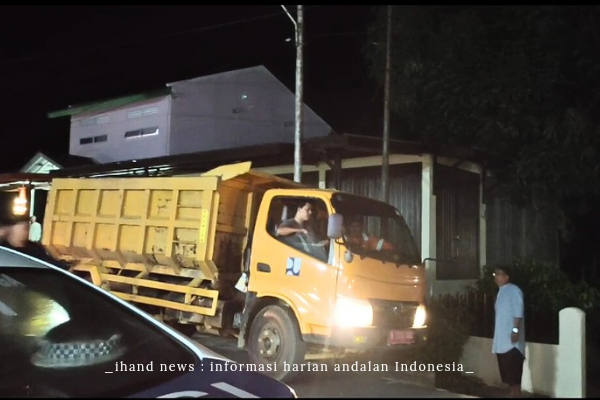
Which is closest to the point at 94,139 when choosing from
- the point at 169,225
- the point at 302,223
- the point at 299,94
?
the point at 299,94

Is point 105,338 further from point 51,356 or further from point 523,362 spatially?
point 523,362

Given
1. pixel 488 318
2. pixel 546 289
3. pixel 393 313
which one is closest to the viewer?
pixel 393 313

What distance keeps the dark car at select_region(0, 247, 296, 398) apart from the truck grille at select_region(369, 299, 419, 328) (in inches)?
137

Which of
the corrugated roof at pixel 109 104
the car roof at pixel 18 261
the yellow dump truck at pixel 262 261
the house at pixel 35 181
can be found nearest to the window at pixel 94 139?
the house at pixel 35 181

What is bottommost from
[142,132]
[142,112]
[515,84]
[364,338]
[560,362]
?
[560,362]

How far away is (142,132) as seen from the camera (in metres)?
20.6

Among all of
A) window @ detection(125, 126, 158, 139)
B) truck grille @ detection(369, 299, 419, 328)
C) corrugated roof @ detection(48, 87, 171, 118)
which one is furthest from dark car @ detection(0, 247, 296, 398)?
window @ detection(125, 126, 158, 139)

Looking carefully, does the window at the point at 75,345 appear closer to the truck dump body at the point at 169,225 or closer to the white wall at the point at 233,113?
the truck dump body at the point at 169,225

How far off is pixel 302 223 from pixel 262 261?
2.05 ft

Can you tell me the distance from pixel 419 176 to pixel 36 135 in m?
22.7

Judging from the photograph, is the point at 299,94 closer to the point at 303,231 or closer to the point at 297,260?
the point at 303,231

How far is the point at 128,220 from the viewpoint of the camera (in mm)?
8586

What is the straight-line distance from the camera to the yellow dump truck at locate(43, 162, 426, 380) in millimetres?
6836

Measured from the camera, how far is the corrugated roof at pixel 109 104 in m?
19.8
